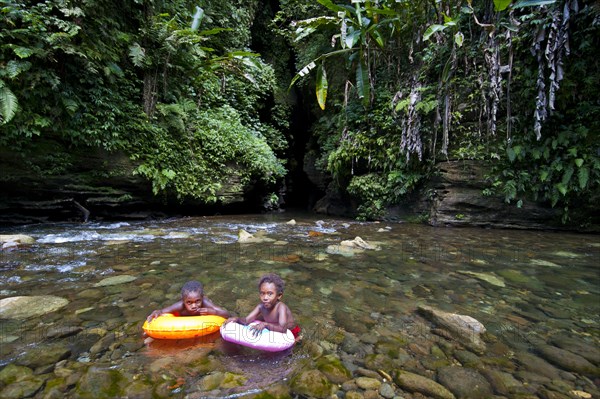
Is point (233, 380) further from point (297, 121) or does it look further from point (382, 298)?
point (297, 121)

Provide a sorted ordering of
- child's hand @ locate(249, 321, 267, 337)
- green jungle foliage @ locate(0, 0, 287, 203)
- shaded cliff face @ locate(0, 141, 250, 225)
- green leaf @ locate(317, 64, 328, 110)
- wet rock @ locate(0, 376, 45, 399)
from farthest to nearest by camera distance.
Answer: shaded cliff face @ locate(0, 141, 250, 225) → green leaf @ locate(317, 64, 328, 110) → green jungle foliage @ locate(0, 0, 287, 203) → child's hand @ locate(249, 321, 267, 337) → wet rock @ locate(0, 376, 45, 399)

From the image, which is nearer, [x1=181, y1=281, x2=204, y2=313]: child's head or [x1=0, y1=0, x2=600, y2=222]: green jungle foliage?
[x1=181, y1=281, x2=204, y2=313]: child's head

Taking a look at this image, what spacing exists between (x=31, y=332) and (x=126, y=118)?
616 centimetres

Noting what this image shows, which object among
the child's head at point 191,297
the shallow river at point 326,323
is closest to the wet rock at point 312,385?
the shallow river at point 326,323

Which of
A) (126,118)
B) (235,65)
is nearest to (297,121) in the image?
(235,65)

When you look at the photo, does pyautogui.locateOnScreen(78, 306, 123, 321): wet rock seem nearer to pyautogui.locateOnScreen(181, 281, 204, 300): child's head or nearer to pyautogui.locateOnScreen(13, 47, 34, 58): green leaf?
pyautogui.locateOnScreen(181, 281, 204, 300): child's head

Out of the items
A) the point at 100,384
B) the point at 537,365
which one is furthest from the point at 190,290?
the point at 537,365

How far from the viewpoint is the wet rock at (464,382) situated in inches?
61.6

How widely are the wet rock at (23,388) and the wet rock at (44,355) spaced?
150mm

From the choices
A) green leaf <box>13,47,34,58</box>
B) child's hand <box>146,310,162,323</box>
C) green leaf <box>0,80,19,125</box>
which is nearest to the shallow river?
child's hand <box>146,310,162,323</box>

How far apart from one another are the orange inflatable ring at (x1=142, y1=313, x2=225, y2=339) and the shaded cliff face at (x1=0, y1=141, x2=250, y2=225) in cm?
587

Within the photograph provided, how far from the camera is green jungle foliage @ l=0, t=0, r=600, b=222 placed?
5.53 m

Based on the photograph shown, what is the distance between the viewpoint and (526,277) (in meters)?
3.44

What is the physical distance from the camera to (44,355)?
1782 mm
